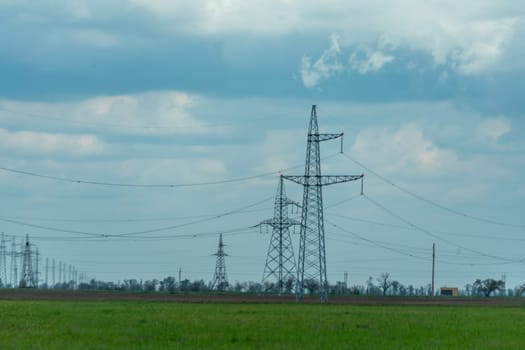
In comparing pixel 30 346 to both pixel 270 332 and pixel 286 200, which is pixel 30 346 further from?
pixel 286 200

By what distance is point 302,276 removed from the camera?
9694cm

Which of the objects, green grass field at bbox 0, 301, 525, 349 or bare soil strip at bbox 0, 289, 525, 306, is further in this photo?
bare soil strip at bbox 0, 289, 525, 306

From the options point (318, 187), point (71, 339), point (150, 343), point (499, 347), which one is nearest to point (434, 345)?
point (499, 347)

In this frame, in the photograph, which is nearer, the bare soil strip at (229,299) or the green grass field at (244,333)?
the green grass field at (244,333)

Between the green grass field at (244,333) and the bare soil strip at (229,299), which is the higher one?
the green grass field at (244,333)

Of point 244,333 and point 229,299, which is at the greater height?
point 244,333

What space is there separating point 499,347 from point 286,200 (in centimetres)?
7927

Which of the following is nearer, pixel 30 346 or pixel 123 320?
pixel 30 346

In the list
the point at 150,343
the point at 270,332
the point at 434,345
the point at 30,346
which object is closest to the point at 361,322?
the point at 270,332

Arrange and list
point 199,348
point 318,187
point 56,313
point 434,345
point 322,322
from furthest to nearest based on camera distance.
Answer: point 318,187
point 56,313
point 322,322
point 434,345
point 199,348

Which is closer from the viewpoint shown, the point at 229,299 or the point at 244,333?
the point at 244,333

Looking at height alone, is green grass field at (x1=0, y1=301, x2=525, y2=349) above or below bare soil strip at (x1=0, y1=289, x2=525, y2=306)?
above

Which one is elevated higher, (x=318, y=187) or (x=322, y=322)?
(x=318, y=187)

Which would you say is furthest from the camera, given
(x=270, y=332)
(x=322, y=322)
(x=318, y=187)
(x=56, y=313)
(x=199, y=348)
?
(x=318, y=187)
